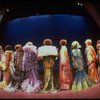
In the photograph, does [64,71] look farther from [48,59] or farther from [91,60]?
[91,60]

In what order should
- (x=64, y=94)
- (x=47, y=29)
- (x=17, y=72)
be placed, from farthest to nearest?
1. (x=47, y=29)
2. (x=17, y=72)
3. (x=64, y=94)

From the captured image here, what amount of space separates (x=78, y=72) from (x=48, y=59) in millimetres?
392

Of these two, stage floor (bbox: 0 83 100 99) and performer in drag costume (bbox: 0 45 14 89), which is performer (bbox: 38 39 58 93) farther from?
performer in drag costume (bbox: 0 45 14 89)

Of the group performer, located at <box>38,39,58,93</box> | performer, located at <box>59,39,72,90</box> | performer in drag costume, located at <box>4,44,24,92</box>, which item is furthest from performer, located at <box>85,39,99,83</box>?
performer in drag costume, located at <box>4,44,24,92</box>

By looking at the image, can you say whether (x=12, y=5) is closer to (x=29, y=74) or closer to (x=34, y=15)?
(x=34, y=15)

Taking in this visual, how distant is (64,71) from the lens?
4285 mm

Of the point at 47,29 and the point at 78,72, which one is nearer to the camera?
the point at 78,72

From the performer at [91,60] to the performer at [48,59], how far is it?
1.26 ft

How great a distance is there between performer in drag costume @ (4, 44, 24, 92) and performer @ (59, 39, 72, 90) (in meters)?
0.48

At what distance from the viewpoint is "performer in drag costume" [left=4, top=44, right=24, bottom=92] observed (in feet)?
14.0

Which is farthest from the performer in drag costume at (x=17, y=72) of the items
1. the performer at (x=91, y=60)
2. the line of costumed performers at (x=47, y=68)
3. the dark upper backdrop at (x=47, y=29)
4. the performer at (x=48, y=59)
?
the performer at (x=91, y=60)

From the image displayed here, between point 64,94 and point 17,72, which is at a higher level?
point 17,72

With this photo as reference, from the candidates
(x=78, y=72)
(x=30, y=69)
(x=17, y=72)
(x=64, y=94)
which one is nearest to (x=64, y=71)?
(x=78, y=72)

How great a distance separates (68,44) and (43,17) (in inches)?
19.2
